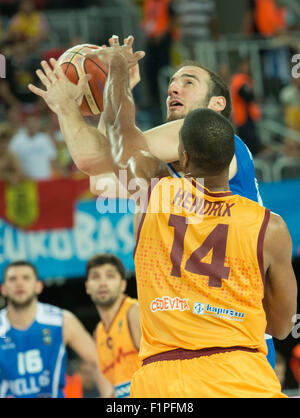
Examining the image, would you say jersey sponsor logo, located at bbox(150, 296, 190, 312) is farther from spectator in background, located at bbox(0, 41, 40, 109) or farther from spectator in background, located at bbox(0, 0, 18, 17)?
spectator in background, located at bbox(0, 0, 18, 17)

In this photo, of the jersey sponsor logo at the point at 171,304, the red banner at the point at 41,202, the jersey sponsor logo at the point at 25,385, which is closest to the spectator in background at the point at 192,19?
the red banner at the point at 41,202

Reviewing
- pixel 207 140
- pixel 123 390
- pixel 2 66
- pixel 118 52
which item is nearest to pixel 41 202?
pixel 2 66

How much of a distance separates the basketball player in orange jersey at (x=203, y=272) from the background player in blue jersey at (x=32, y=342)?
3.57 metres

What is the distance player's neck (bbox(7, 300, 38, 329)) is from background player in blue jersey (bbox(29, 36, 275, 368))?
9.95 feet

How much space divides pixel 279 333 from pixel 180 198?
869 millimetres

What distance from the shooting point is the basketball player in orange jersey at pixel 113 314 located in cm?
638

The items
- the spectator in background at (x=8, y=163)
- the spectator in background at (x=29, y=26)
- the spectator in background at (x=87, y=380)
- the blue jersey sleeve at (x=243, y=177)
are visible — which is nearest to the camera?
the blue jersey sleeve at (x=243, y=177)

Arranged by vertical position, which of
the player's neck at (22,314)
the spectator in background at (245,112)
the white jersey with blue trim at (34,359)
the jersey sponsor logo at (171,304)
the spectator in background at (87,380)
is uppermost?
the spectator in background at (245,112)

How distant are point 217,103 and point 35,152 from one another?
5.69 metres

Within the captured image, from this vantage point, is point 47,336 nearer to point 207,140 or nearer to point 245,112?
point 207,140

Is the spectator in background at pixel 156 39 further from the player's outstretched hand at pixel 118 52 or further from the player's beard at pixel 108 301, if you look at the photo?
the player's outstretched hand at pixel 118 52

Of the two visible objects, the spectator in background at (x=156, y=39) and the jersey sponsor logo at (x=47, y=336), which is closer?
the jersey sponsor logo at (x=47, y=336)

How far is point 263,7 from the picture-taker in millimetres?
12852

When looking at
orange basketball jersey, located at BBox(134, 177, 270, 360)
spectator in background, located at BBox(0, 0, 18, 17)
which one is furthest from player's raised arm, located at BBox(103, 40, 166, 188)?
spectator in background, located at BBox(0, 0, 18, 17)
